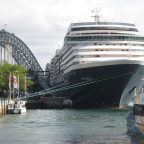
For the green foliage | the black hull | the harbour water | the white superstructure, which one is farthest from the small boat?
the green foliage

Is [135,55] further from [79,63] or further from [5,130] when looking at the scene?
[5,130]

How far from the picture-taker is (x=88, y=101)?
11225cm

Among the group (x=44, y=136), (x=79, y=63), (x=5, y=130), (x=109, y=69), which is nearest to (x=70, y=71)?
(x=79, y=63)

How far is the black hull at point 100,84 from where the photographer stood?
10538 cm

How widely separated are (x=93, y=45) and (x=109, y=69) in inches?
326

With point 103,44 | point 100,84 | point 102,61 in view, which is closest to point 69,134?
point 102,61

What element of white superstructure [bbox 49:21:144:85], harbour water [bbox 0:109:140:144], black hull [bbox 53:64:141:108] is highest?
white superstructure [bbox 49:21:144:85]

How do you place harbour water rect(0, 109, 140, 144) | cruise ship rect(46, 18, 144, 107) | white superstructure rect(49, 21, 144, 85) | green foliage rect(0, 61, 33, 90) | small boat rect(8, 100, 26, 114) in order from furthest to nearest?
A: green foliage rect(0, 61, 33, 90), white superstructure rect(49, 21, 144, 85), cruise ship rect(46, 18, 144, 107), small boat rect(8, 100, 26, 114), harbour water rect(0, 109, 140, 144)

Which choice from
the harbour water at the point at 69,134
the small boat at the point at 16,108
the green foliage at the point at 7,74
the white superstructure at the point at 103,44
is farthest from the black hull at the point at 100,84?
the green foliage at the point at 7,74

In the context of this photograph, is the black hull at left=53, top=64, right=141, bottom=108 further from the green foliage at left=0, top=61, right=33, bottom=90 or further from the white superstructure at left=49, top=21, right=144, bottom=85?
the green foliage at left=0, top=61, right=33, bottom=90

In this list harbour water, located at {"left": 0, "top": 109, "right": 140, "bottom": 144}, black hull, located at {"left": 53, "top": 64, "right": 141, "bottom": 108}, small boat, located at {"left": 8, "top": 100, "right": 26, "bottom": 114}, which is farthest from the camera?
black hull, located at {"left": 53, "top": 64, "right": 141, "bottom": 108}

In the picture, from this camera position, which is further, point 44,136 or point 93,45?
point 93,45

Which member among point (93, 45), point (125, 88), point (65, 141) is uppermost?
point (93, 45)

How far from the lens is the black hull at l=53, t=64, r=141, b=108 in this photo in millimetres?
105375
